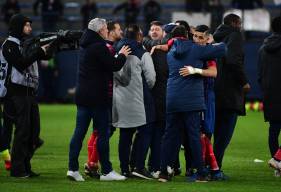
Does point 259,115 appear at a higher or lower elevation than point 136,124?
lower

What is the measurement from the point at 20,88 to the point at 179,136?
7.29ft

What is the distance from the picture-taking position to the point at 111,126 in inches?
516

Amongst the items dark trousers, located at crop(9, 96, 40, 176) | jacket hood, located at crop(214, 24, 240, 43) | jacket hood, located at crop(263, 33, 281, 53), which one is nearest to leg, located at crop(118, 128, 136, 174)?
dark trousers, located at crop(9, 96, 40, 176)

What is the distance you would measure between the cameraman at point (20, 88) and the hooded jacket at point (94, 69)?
636 mm

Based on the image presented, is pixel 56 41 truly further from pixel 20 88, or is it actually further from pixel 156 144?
pixel 156 144

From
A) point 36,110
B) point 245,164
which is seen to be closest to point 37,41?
point 36,110

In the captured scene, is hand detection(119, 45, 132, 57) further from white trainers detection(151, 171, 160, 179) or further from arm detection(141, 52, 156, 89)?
white trainers detection(151, 171, 160, 179)

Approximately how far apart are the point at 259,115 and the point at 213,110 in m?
13.4

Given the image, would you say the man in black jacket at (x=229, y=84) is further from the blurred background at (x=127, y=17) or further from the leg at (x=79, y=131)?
the blurred background at (x=127, y=17)

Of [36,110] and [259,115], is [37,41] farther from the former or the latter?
[259,115]

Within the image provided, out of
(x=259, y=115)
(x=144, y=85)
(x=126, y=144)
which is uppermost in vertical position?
(x=144, y=85)

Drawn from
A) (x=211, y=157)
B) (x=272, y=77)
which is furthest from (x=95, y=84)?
(x=272, y=77)

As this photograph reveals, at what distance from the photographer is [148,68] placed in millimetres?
12281

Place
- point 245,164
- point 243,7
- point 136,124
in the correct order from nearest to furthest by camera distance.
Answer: point 136,124, point 245,164, point 243,7
